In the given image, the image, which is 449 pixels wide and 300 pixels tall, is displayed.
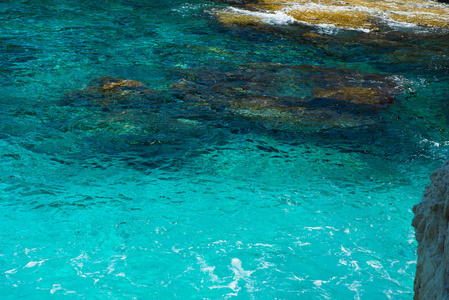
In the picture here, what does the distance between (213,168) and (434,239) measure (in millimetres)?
4289

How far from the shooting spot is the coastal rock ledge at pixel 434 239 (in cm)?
299

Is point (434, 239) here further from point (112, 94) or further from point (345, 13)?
point (345, 13)

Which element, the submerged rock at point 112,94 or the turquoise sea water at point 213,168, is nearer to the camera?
the turquoise sea water at point 213,168

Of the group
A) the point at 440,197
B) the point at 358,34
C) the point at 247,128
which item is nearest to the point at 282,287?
the point at 440,197

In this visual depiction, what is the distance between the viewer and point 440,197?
10.9 feet

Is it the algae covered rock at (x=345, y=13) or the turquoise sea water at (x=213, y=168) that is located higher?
the algae covered rock at (x=345, y=13)

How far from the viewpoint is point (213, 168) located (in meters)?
7.23

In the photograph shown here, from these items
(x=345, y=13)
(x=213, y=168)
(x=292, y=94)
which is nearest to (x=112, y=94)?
(x=213, y=168)

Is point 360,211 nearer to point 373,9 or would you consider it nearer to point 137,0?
point 373,9

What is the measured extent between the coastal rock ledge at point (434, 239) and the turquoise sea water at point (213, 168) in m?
1.89

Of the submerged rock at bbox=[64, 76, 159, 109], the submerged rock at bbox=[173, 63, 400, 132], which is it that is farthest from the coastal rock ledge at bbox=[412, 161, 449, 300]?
the submerged rock at bbox=[64, 76, 159, 109]

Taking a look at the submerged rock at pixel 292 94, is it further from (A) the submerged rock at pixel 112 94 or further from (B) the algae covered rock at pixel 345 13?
(B) the algae covered rock at pixel 345 13

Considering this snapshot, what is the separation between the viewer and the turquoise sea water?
538 cm

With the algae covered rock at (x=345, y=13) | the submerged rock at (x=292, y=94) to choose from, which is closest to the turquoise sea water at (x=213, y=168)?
the submerged rock at (x=292, y=94)
